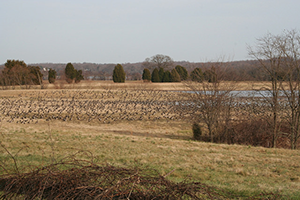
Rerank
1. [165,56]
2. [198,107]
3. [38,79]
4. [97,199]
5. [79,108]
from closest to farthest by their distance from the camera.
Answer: [97,199]
[198,107]
[79,108]
[38,79]
[165,56]

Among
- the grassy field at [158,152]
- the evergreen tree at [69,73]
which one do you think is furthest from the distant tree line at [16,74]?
the grassy field at [158,152]

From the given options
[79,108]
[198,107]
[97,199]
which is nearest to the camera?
[97,199]

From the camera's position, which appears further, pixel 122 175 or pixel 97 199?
pixel 122 175

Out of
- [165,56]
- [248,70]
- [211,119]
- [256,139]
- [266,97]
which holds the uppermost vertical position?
[165,56]

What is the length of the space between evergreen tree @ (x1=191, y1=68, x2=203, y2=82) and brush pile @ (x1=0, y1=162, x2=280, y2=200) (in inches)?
554

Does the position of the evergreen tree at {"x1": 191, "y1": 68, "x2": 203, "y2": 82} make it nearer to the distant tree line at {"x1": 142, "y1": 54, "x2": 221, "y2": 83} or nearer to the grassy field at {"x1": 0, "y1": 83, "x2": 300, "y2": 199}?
the distant tree line at {"x1": 142, "y1": 54, "x2": 221, "y2": 83}

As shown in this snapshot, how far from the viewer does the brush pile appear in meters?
2.54

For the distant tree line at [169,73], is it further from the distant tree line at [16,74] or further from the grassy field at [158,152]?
the distant tree line at [16,74]

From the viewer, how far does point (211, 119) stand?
54.7 ft

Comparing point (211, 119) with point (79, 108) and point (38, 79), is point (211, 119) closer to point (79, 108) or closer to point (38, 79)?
point (79, 108)

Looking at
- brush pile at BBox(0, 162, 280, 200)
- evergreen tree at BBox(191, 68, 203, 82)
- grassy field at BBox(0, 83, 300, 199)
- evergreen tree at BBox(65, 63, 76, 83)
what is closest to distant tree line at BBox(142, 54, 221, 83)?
evergreen tree at BBox(191, 68, 203, 82)

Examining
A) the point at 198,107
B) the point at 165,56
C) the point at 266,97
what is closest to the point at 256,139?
the point at 266,97

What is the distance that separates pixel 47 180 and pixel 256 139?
17.3 m

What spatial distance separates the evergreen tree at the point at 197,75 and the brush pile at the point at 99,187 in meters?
14.1
